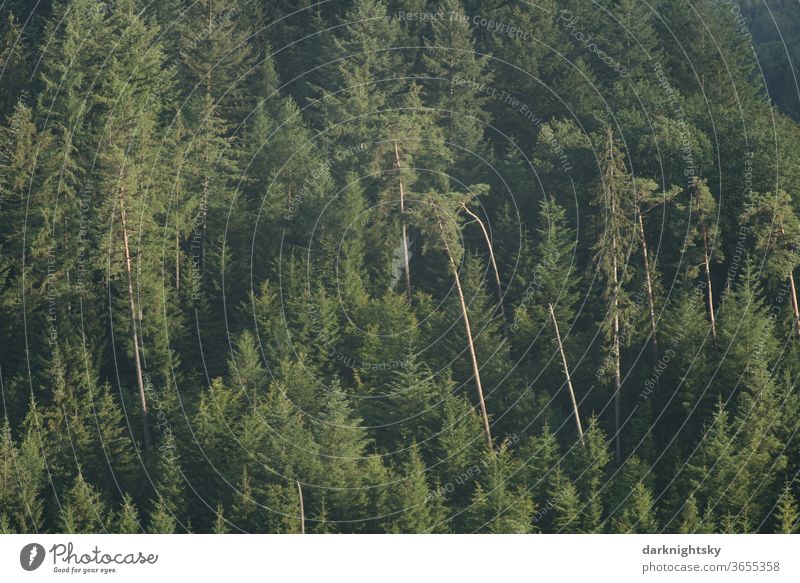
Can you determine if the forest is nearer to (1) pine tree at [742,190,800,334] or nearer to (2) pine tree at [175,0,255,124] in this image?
(1) pine tree at [742,190,800,334]

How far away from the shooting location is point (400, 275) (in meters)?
113

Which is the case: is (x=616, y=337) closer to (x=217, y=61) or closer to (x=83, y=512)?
(x=83, y=512)

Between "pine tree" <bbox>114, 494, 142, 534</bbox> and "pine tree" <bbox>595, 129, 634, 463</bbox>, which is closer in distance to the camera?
"pine tree" <bbox>114, 494, 142, 534</bbox>

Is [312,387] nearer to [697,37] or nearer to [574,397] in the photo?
[574,397]

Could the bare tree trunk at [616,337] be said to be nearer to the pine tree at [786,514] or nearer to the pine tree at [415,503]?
the pine tree at [786,514]

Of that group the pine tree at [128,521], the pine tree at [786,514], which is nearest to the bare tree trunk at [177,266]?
the pine tree at [128,521]

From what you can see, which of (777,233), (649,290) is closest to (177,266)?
(649,290)

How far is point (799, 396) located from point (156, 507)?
31055 mm

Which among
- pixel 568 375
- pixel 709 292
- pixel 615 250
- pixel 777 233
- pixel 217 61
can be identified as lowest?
pixel 568 375

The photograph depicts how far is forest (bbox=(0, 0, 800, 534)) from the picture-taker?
97.8m

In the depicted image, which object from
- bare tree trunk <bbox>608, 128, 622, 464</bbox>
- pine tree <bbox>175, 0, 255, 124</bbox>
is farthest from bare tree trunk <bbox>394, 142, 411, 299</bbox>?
pine tree <bbox>175, 0, 255, 124</bbox>
